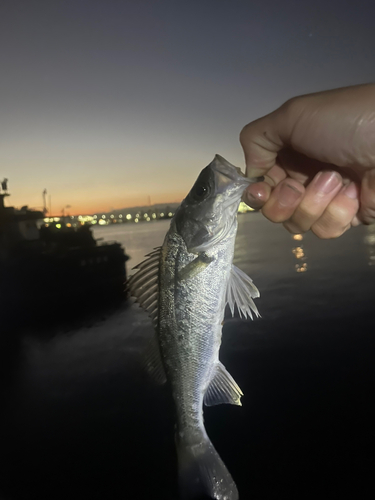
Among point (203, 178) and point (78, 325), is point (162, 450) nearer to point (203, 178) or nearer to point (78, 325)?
point (203, 178)

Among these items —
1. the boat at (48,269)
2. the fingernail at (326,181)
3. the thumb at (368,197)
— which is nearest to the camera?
the thumb at (368,197)

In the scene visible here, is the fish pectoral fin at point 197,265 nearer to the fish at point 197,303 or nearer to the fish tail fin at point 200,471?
the fish at point 197,303

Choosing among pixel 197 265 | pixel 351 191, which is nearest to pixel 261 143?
pixel 351 191

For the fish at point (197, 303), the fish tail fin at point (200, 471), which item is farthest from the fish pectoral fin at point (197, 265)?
the fish tail fin at point (200, 471)

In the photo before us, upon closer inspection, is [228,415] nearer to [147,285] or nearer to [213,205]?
[147,285]

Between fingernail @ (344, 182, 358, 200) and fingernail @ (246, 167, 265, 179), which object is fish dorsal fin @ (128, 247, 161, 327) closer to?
fingernail @ (246, 167, 265, 179)

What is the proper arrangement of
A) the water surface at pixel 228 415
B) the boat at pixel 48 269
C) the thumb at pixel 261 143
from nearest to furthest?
the thumb at pixel 261 143 < the water surface at pixel 228 415 < the boat at pixel 48 269
